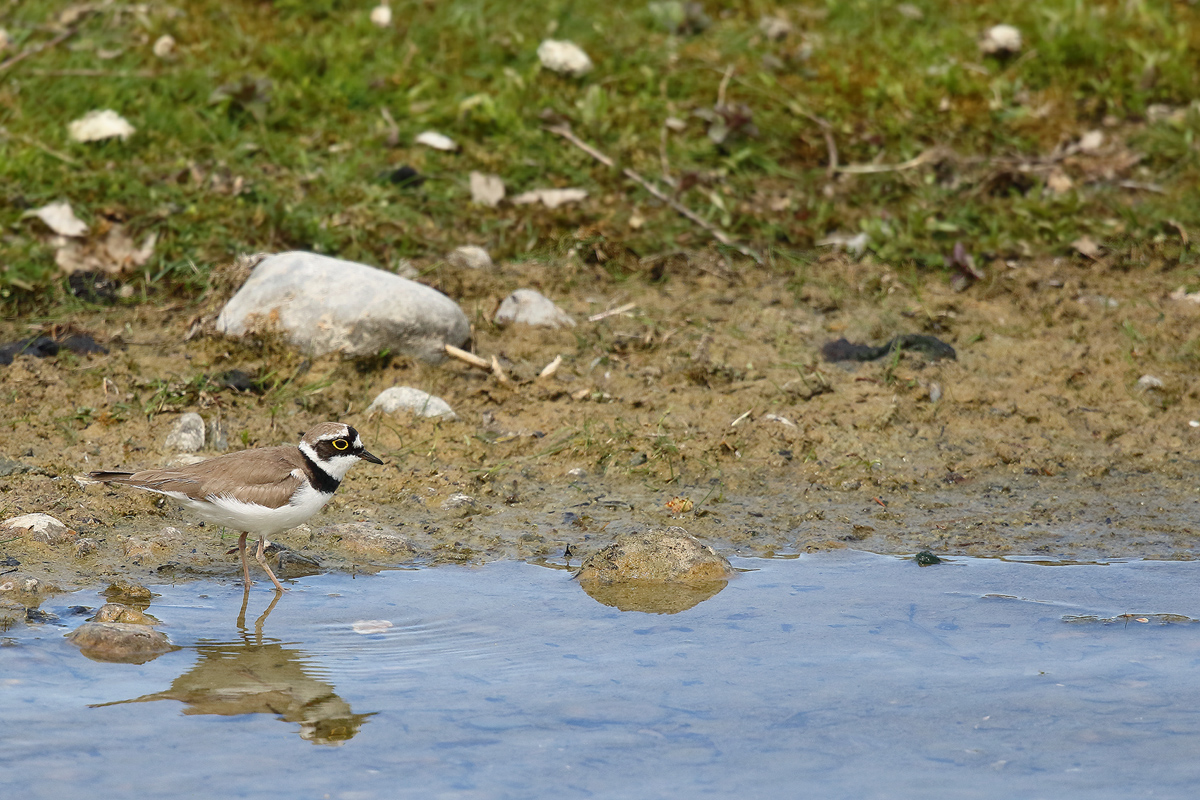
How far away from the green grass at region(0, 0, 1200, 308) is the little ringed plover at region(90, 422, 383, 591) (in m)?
2.81

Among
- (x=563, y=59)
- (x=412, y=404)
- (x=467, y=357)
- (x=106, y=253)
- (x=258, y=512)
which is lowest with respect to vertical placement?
(x=258, y=512)

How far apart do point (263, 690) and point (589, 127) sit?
6.08 m

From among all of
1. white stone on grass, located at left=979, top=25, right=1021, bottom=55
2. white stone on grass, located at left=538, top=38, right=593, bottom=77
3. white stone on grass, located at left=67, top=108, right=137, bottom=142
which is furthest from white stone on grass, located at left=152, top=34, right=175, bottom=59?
white stone on grass, located at left=979, top=25, right=1021, bottom=55

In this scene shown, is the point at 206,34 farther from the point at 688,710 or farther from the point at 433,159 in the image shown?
the point at 688,710

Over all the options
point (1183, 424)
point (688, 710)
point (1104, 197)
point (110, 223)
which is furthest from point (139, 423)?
point (1104, 197)

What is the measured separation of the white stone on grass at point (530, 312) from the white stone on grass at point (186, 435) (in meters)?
2.09

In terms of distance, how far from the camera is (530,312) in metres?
8.57

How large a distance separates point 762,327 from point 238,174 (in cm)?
385

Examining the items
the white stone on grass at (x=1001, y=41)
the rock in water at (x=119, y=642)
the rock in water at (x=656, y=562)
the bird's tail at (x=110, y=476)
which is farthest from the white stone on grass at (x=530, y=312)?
the white stone on grass at (x=1001, y=41)

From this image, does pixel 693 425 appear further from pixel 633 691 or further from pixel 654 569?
pixel 633 691

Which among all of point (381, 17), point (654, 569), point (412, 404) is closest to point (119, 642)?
point (654, 569)

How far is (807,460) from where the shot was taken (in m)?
7.37

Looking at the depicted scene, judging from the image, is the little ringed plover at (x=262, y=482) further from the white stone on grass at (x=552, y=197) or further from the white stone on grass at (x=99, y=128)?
the white stone on grass at (x=99, y=128)

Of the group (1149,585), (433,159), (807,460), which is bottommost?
(1149,585)
